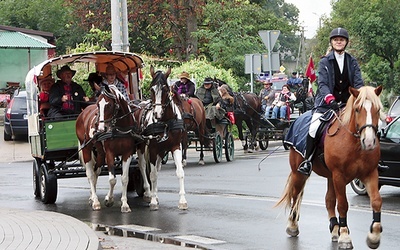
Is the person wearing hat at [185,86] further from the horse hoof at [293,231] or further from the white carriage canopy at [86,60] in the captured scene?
the horse hoof at [293,231]

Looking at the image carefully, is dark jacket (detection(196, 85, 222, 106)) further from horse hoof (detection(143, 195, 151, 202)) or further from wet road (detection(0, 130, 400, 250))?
horse hoof (detection(143, 195, 151, 202))

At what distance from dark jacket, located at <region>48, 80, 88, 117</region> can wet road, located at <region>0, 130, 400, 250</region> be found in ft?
5.61

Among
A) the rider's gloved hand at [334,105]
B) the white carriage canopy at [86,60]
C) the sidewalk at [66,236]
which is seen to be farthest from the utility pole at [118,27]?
the rider's gloved hand at [334,105]

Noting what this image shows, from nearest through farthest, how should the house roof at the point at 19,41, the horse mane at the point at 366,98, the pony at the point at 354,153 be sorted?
the pony at the point at 354,153
the horse mane at the point at 366,98
the house roof at the point at 19,41

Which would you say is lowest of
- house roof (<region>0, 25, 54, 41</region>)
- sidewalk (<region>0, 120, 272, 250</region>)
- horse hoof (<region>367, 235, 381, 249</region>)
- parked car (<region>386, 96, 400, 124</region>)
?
sidewalk (<region>0, 120, 272, 250</region>)

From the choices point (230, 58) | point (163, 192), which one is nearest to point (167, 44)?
point (230, 58)

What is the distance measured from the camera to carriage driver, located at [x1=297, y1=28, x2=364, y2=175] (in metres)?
11.3

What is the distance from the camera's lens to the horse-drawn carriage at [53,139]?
1662 cm

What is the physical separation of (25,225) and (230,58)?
27518 mm

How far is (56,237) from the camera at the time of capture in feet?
37.8

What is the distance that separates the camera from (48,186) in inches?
656

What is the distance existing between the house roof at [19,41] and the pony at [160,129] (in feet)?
112

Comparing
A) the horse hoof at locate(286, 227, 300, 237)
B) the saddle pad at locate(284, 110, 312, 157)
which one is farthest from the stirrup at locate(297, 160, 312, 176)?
the horse hoof at locate(286, 227, 300, 237)

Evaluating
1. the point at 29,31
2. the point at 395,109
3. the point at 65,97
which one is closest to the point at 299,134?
the point at 65,97
